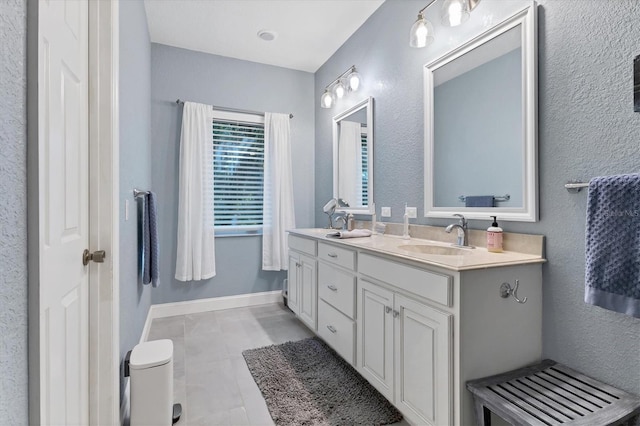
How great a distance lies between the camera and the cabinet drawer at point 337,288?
1.99 m

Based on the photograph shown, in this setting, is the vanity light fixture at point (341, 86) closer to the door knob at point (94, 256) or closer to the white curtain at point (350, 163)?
the white curtain at point (350, 163)

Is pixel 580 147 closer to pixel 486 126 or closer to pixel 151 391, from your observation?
pixel 486 126

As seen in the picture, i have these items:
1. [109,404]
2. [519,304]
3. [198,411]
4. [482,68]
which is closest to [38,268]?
[109,404]

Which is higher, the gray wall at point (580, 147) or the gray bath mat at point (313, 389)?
the gray wall at point (580, 147)

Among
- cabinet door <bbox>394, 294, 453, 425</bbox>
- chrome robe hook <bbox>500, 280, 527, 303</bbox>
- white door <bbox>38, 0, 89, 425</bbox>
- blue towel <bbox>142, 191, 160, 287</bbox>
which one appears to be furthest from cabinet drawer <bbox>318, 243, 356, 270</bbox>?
white door <bbox>38, 0, 89, 425</bbox>

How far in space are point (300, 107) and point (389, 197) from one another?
74.5 inches

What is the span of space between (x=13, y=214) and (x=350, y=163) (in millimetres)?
2665

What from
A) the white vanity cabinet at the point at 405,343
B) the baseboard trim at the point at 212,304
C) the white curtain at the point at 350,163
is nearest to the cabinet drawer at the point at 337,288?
the white vanity cabinet at the point at 405,343

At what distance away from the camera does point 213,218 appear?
342 cm

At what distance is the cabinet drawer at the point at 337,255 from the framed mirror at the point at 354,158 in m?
0.68

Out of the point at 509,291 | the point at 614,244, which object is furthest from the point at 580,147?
the point at 509,291

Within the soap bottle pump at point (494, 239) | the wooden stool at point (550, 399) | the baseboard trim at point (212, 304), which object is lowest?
the baseboard trim at point (212, 304)

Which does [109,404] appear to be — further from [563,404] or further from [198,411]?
[563,404]

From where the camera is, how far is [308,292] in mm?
2617
